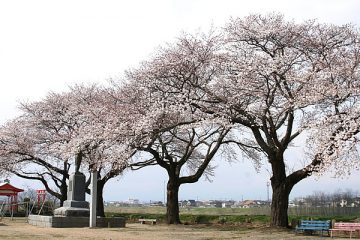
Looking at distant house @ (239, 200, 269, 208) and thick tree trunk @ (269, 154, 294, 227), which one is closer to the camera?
thick tree trunk @ (269, 154, 294, 227)

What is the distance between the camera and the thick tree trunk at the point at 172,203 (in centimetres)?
2850

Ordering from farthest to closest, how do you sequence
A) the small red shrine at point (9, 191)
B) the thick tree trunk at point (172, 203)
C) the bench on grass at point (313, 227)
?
1. the small red shrine at point (9, 191)
2. the thick tree trunk at point (172, 203)
3. the bench on grass at point (313, 227)

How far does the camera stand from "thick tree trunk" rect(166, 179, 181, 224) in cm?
2850

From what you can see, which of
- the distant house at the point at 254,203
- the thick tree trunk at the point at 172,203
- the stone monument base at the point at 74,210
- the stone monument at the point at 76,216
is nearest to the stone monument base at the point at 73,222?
the stone monument at the point at 76,216

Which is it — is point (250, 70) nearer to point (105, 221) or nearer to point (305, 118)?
point (305, 118)

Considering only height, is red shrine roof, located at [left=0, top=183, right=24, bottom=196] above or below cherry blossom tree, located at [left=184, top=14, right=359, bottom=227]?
below

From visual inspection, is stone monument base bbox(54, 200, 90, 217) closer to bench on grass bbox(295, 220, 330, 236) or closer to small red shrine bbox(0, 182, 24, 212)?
bench on grass bbox(295, 220, 330, 236)

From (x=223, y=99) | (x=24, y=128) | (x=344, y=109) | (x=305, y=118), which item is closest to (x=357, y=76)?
(x=344, y=109)

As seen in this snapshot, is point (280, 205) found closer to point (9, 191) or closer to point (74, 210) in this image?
point (74, 210)

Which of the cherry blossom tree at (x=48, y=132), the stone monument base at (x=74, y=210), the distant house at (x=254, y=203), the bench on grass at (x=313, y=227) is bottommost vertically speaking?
the distant house at (x=254, y=203)

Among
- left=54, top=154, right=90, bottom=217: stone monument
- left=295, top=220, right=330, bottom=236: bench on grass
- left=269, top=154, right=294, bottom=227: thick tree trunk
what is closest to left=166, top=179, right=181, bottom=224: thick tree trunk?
left=54, top=154, right=90, bottom=217: stone monument

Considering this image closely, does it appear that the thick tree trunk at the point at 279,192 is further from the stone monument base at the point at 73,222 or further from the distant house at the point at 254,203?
the distant house at the point at 254,203

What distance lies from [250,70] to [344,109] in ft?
13.3

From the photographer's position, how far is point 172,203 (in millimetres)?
28734
